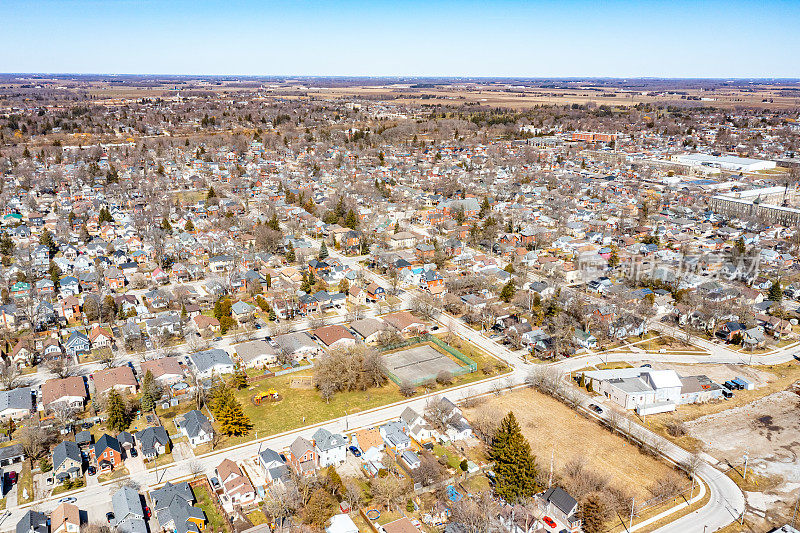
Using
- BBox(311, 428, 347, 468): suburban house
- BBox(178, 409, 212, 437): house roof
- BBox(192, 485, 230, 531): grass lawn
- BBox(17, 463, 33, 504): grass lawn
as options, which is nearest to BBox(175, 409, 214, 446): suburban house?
BBox(178, 409, 212, 437): house roof

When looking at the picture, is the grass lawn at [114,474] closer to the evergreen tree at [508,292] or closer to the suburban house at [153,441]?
the suburban house at [153,441]

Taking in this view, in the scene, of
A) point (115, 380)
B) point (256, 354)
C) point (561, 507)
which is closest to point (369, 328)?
point (256, 354)

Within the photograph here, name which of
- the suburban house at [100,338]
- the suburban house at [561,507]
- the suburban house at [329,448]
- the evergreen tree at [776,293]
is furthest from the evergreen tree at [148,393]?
the evergreen tree at [776,293]

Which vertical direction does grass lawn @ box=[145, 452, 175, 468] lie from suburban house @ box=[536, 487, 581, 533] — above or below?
below

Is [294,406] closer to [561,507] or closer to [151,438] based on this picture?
[151,438]

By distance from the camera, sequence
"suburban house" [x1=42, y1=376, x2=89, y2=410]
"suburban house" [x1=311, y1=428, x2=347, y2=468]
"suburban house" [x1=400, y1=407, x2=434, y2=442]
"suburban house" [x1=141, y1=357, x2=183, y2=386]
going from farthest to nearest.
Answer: "suburban house" [x1=141, y1=357, x2=183, y2=386] → "suburban house" [x1=42, y1=376, x2=89, y2=410] → "suburban house" [x1=400, y1=407, x2=434, y2=442] → "suburban house" [x1=311, y1=428, x2=347, y2=468]

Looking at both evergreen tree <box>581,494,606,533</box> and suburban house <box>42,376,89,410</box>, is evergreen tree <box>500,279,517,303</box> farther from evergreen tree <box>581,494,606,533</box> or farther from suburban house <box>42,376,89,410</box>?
suburban house <box>42,376,89,410</box>

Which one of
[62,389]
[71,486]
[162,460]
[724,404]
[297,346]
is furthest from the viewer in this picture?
[297,346]

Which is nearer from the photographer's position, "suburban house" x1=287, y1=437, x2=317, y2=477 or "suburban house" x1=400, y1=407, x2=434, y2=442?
"suburban house" x1=287, y1=437, x2=317, y2=477
